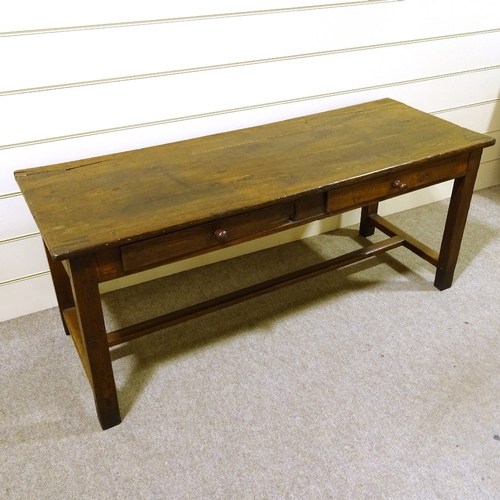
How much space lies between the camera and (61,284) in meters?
1.91

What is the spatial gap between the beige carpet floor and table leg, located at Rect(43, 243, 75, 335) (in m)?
0.15

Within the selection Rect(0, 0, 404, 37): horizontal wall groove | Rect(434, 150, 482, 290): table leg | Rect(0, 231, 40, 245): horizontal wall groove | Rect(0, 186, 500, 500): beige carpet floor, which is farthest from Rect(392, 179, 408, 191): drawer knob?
Rect(0, 231, 40, 245): horizontal wall groove

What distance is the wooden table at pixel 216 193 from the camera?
145 cm

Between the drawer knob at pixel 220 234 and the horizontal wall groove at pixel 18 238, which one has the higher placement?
the drawer knob at pixel 220 234

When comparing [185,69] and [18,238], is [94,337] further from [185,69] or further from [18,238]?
[185,69]

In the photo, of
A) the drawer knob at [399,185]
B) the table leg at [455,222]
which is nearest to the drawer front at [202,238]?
the drawer knob at [399,185]

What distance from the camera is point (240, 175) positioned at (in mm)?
1695

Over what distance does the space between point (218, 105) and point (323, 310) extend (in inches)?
35.5

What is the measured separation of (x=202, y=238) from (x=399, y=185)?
0.72m

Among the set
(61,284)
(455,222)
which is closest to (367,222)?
(455,222)

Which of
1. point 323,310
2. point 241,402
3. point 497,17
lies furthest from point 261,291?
point 497,17

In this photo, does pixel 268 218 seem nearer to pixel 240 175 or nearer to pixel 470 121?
pixel 240 175

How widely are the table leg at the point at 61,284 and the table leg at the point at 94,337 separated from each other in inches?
12.9

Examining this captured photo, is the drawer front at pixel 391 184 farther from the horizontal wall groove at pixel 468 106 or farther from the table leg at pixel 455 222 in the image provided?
the horizontal wall groove at pixel 468 106
